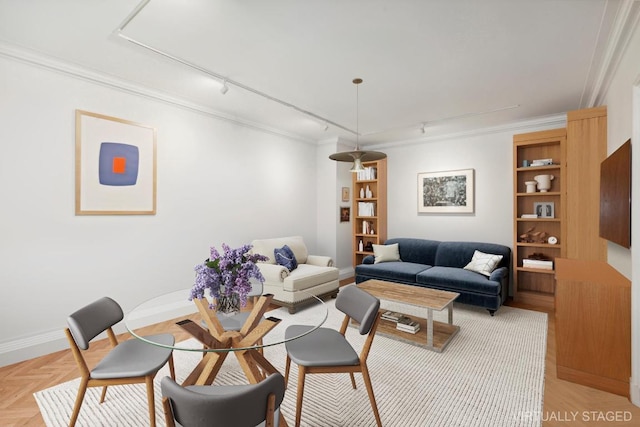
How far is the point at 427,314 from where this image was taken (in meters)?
3.35

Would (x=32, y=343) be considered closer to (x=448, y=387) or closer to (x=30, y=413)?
(x=30, y=413)

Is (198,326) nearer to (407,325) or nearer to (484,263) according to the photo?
(407,325)

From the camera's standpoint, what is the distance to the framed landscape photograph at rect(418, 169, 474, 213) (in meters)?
5.19

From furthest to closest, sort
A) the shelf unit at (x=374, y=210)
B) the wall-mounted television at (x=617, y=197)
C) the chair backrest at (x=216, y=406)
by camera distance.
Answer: the shelf unit at (x=374, y=210)
the wall-mounted television at (x=617, y=197)
the chair backrest at (x=216, y=406)

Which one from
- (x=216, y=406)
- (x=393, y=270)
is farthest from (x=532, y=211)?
(x=216, y=406)

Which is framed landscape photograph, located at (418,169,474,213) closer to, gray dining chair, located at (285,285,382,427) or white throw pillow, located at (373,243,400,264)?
white throw pillow, located at (373,243,400,264)

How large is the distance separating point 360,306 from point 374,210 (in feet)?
13.5

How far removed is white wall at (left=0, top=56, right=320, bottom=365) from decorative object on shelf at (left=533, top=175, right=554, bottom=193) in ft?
13.8

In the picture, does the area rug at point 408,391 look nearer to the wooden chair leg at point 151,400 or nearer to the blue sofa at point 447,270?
the wooden chair leg at point 151,400

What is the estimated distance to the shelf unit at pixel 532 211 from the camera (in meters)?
4.24

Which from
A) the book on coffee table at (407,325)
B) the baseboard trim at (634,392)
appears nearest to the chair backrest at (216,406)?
the book on coffee table at (407,325)

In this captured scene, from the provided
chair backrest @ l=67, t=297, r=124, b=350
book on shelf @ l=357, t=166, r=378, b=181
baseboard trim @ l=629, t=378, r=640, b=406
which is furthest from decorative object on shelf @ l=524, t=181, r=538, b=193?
chair backrest @ l=67, t=297, r=124, b=350

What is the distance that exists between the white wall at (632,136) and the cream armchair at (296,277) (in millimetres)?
2933

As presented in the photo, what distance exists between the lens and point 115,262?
335 cm
